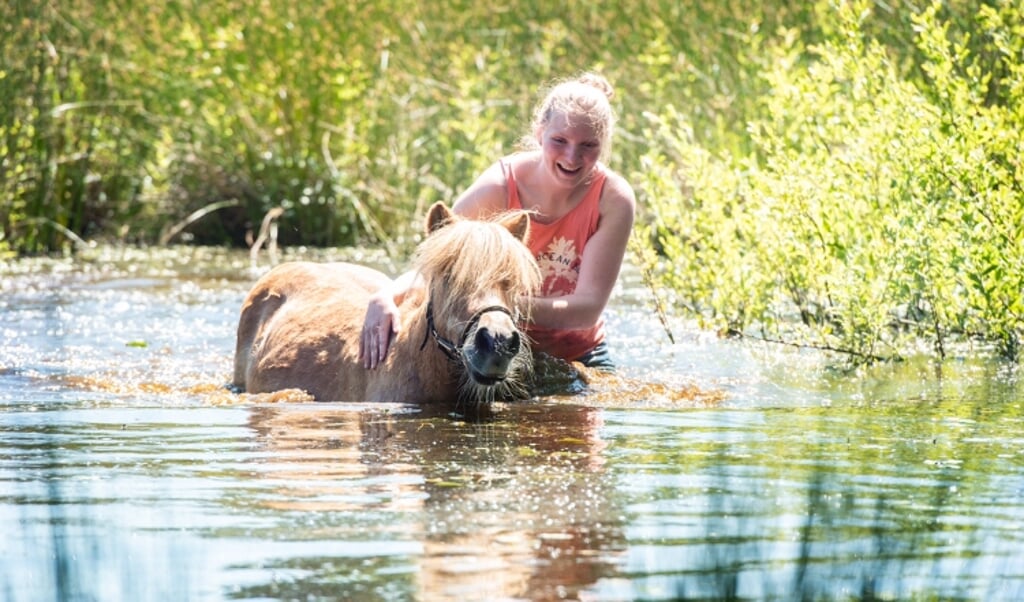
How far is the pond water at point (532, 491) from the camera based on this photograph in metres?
3.91

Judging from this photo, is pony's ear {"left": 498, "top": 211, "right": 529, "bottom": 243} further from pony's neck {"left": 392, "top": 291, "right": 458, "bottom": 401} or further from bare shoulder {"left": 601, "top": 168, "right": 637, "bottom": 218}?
bare shoulder {"left": 601, "top": 168, "right": 637, "bottom": 218}

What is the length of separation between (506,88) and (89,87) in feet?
13.1

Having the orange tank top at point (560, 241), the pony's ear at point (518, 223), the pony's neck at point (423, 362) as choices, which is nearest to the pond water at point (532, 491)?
the pony's neck at point (423, 362)

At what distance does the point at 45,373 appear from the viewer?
856 centimetres

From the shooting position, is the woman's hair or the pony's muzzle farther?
the woman's hair

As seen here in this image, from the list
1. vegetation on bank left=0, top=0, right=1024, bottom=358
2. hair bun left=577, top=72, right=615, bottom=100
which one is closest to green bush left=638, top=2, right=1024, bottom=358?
hair bun left=577, top=72, right=615, bottom=100

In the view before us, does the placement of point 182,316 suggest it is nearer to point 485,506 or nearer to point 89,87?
point 89,87

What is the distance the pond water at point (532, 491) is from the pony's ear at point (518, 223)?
768 mm

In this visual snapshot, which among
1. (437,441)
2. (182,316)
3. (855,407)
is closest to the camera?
(437,441)

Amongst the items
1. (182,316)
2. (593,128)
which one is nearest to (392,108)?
(182,316)

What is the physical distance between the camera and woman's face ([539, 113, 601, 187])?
7285 mm

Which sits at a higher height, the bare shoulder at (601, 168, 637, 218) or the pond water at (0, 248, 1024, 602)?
the bare shoulder at (601, 168, 637, 218)

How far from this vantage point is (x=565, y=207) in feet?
24.9

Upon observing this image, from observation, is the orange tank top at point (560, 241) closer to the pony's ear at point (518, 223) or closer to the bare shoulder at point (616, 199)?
the bare shoulder at point (616, 199)
